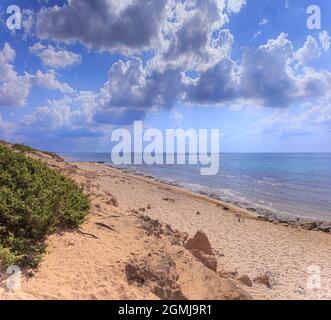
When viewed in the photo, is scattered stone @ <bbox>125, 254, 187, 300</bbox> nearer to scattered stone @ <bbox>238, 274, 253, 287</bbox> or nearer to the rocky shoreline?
scattered stone @ <bbox>238, 274, 253, 287</bbox>

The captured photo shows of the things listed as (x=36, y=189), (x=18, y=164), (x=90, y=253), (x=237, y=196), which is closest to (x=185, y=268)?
(x=90, y=253)

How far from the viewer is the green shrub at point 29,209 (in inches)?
257

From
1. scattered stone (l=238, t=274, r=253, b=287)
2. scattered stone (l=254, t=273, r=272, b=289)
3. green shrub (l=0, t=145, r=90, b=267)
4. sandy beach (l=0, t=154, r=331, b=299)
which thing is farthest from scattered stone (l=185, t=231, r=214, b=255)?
green shrub (l=0, t=145, r=90, b=267)

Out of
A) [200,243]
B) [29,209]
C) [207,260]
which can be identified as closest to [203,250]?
[200,243]

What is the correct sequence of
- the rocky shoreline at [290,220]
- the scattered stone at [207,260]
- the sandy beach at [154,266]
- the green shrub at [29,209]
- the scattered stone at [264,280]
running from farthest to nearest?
the rocky shoreline at [290,220]
the scattered stone at [264,280]
the scattered stone at [207,260]
the green shrub at [29,209]
the sandy beach at [154,266]

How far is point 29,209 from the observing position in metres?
7.26

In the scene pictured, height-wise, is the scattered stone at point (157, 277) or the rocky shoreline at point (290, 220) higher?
the scattered stone at point (157, 277)

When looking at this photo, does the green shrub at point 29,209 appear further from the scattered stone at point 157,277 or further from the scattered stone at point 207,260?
the scattered stone at point 207,260

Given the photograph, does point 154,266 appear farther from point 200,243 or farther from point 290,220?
point 290,220

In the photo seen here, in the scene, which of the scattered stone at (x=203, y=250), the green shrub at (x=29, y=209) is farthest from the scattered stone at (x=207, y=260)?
the green shrub at (x=29, y=209)

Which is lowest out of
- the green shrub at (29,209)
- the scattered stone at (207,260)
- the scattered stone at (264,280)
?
the scattered stone at (264,280)

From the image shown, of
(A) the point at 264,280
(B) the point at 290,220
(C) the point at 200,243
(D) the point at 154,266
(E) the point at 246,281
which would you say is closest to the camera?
(D) the point at 154,266
